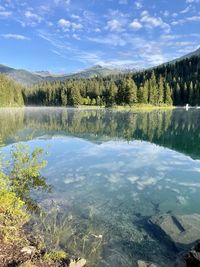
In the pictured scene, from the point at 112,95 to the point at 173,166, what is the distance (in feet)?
455

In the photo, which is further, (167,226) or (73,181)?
(73,181)

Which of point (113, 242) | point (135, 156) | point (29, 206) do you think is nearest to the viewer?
point (113, 242)

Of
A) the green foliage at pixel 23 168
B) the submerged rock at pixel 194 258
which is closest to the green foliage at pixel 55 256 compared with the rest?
the submerged rock at pixel 194 258

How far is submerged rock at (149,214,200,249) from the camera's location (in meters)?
→ 14.2

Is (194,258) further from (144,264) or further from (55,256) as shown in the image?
(55,256)

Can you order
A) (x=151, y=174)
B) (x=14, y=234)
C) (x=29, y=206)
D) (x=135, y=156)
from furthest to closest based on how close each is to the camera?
(x=135, y=156) → (x=151, y=174) → (x=29, y=206) → (x=14, y=234)

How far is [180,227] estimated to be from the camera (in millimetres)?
15383

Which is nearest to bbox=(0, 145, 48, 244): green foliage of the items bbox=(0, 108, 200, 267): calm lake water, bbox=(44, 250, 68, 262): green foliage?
bbox=(0, 108, 200, 267): calm lake water

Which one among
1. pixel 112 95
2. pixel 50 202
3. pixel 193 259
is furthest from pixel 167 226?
pixel 112 95

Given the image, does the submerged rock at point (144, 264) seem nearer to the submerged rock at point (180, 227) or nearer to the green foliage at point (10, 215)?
the submerged rock at point (180, 227)

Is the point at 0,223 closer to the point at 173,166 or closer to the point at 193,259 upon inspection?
the point at 193,259

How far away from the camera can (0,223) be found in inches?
526

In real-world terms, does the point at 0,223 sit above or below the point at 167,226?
above

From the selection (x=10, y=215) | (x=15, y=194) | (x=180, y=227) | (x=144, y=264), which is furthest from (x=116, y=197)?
(x=144, y=264)
